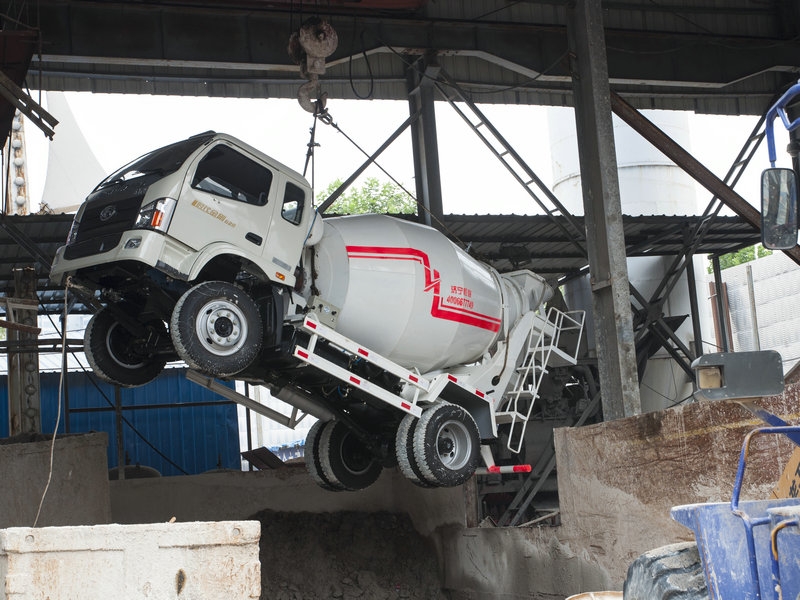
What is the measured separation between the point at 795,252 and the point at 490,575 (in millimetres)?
6003

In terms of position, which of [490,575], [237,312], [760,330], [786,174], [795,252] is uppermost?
[760,330]

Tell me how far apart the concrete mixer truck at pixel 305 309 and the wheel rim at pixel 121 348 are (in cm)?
2

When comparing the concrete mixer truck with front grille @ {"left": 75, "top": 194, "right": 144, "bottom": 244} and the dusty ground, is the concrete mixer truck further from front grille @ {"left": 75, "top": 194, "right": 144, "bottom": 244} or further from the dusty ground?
the dusty ground

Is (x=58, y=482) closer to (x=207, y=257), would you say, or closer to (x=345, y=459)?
(x=345, y=459)

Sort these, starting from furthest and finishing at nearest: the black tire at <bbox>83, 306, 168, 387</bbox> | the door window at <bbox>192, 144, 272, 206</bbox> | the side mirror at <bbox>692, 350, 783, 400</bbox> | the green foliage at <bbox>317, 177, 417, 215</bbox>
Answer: the green foliage at <bbox>317, 177, 417, 215</bbox> → the black tire at <bbox>83, 306, 168, 387</bbox> → the door window at <bbox>192, 144, 272, 206</bbox> → the side mirror at <bbox>692, 350, 783, 400</bbox>

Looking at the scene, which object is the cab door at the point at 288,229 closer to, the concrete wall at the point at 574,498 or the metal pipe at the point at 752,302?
the concrete wall at the point at 574,498

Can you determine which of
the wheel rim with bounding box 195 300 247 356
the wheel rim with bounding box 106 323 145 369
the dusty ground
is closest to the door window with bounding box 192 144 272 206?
the wheel rim with bounding box 195 300 247 356

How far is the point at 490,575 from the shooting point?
12.6 meters

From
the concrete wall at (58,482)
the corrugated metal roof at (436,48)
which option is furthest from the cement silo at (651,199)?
the concrete wall at (58,482)

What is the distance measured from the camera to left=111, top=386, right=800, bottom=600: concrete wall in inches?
313

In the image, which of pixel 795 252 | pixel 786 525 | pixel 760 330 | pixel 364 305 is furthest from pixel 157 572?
pixel 760 330

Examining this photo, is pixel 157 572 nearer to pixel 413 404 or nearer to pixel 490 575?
pixel 413 404

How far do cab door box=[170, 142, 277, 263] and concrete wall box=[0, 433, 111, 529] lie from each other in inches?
184

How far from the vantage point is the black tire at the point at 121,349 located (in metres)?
10.0
